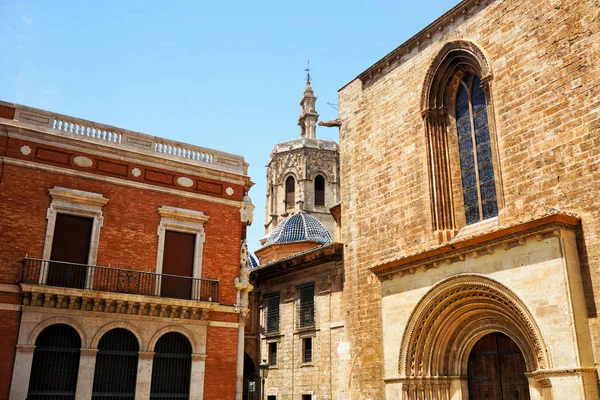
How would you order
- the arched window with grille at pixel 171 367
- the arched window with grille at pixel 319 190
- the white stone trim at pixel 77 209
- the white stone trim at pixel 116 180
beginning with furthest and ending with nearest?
the arched window with grille at pixel 319 190 < the arched window with grille at pixel 171 367 < the white stone trim at pixel 116 180 < the white stone trim at pixel 77 209

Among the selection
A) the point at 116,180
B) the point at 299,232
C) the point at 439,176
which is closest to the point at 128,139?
the point at 116,180

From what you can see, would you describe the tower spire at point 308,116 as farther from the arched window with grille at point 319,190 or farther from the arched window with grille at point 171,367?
the arched window with grille at point 171,367

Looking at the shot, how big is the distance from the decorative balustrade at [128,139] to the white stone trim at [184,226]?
171 centimetres

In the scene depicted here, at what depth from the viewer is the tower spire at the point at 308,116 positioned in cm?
4672

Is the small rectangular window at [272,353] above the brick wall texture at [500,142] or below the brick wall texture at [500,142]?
below

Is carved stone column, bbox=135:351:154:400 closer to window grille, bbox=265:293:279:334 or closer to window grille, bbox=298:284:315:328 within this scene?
window grille, bbox=298:284:315:328

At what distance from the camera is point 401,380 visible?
14766mm

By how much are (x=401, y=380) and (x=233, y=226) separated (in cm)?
674

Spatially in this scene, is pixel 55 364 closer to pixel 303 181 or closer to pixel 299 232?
pixel 299 232

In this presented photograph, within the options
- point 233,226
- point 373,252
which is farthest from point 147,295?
point 373,252

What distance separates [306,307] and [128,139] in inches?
373

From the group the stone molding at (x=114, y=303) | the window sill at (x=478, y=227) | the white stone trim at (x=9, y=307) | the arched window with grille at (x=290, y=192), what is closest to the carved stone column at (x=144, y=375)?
the stone molding at (x=114, y=303)

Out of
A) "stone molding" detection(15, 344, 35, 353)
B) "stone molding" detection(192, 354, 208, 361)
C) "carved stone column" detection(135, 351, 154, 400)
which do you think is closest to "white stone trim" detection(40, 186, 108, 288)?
"stone molding" detection(15, 344, 35, 353)

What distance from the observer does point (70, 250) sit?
15383 mm
